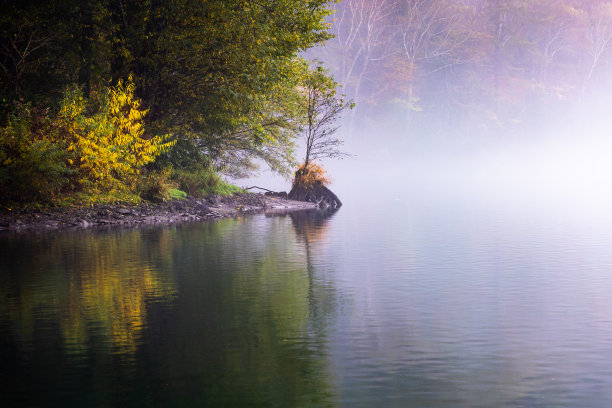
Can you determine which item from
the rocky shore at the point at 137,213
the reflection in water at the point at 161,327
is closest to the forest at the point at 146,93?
the rocky shore at the point at 137,213

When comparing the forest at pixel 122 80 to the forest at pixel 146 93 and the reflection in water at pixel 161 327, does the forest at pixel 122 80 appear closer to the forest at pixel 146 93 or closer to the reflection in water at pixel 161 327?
the forest at pixel 146 93

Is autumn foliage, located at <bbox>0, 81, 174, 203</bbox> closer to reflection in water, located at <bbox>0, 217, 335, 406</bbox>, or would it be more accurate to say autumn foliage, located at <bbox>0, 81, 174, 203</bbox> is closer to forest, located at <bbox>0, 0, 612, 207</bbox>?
forest, located at <bbox>0, 0, 612, 207</bbox>

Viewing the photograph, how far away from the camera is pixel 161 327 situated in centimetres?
927

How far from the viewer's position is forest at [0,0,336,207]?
22.7 metres

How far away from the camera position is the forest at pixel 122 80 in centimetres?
2266

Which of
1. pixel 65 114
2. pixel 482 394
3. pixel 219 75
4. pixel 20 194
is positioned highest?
pixel 219 75

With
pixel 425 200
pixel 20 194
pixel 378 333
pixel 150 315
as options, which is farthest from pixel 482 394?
pixel 425 200

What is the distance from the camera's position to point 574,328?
935 centimetres

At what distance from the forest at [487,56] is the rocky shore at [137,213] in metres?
61.5

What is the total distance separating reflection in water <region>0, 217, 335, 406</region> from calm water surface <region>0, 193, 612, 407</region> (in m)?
0.03

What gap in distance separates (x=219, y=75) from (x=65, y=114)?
6164 millimetres

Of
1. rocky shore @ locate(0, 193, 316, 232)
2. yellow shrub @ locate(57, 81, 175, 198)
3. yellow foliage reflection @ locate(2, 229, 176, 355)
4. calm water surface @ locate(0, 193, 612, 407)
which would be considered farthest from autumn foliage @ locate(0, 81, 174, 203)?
yellow foliage reflection @ locate(2, 229, 176, 355)

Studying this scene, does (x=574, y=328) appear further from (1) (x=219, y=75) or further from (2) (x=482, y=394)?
(1) (x=219, y=75)

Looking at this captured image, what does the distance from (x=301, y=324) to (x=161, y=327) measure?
1.84 meters
